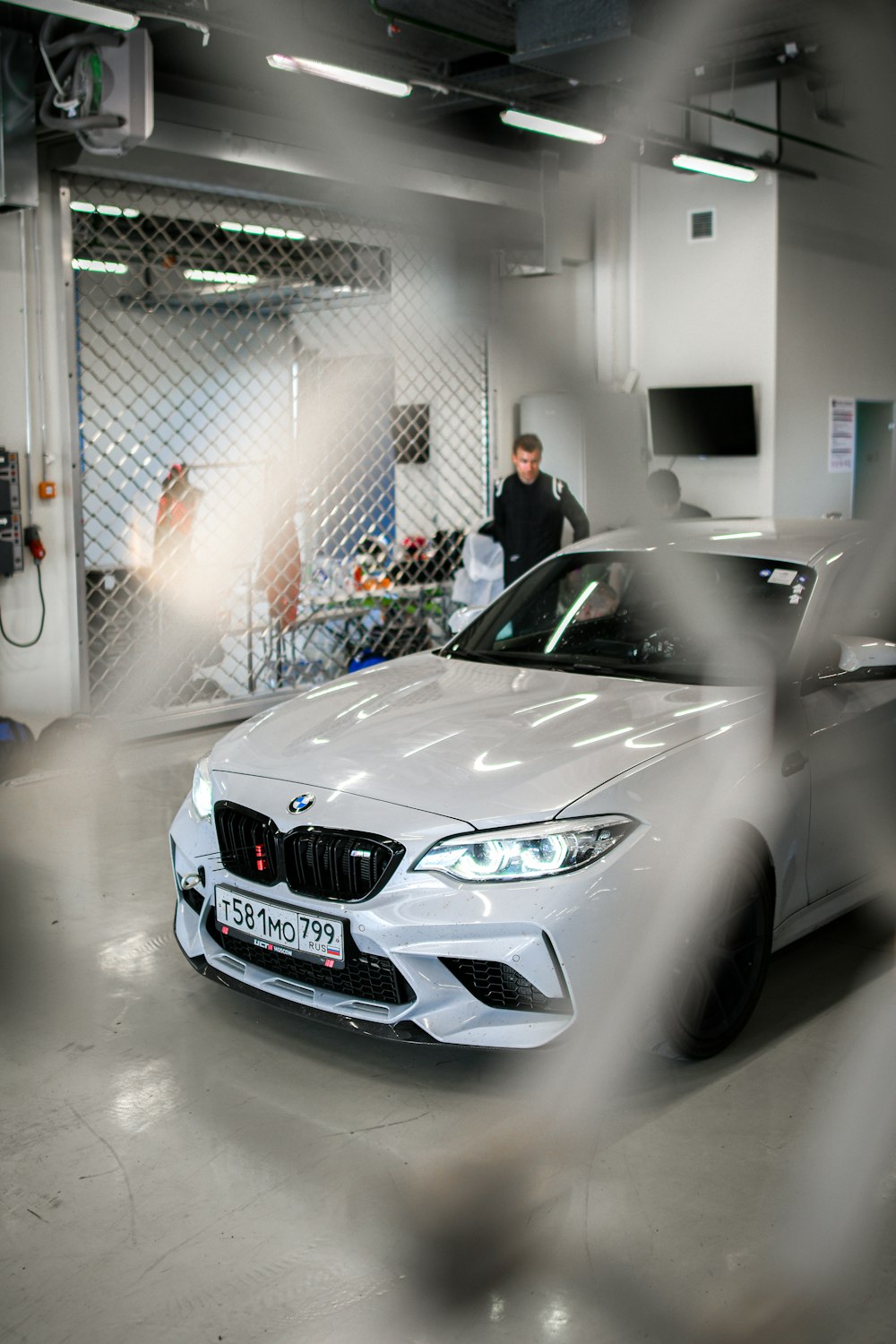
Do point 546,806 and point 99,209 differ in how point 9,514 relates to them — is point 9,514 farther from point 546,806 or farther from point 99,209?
point 546,806

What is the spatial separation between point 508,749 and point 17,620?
361 cm

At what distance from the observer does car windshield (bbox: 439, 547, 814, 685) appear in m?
3.02

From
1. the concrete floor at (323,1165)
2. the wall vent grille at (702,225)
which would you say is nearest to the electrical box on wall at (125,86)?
the concrete floor at (323,1165)

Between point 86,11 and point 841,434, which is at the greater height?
point 86,11

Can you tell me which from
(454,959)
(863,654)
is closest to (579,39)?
(863,654)

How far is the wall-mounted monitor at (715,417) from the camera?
8227 mm

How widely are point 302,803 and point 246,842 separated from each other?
18 cm

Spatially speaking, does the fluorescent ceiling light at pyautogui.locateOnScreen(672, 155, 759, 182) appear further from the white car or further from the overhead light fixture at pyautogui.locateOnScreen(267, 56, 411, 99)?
the white car

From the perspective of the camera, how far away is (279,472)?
707 centimetres

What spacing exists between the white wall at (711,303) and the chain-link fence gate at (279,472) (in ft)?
4.87

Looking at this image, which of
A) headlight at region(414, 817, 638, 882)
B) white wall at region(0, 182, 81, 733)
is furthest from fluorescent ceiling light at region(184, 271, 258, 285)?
headlight at region(414, 817, 638, 882)

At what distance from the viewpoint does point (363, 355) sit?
332 inches

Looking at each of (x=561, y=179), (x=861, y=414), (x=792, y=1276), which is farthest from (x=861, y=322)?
(x=792, y=1276)

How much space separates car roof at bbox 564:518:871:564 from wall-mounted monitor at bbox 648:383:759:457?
4.64 metres
